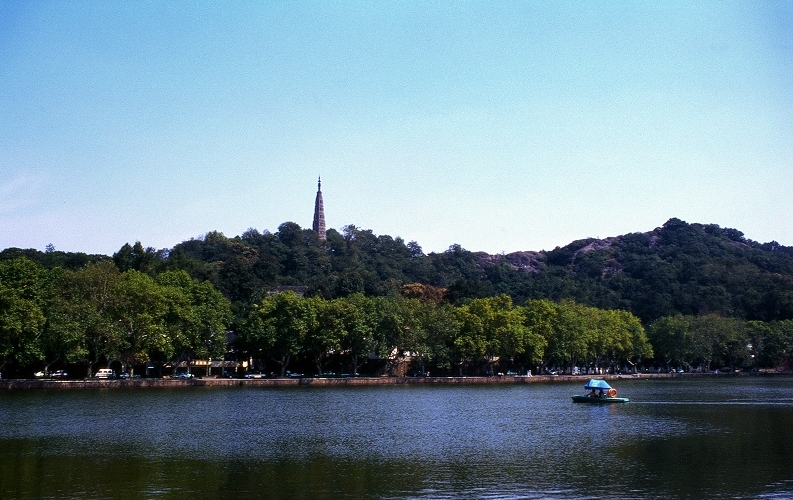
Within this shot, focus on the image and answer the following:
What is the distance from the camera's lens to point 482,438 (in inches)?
1597

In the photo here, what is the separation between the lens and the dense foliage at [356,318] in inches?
2926

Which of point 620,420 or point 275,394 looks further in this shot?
point 275,394

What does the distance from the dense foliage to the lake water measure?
1255 cm

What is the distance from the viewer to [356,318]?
89062 millimetres

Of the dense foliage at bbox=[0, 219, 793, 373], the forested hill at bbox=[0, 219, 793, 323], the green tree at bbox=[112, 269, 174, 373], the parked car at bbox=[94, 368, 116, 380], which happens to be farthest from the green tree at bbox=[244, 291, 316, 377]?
the forested hill at bbox=[0, 219, 793, 323]

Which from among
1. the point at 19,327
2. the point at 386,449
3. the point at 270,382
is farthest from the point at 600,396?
the point at 19,327

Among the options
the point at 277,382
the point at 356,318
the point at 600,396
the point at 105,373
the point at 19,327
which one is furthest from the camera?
the point at 356,318

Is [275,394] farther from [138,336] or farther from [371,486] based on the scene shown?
[371,486]

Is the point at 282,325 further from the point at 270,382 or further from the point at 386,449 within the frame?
the point at 386,449

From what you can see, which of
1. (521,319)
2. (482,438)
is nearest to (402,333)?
(521,319)

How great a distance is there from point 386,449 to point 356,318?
52.6 metres

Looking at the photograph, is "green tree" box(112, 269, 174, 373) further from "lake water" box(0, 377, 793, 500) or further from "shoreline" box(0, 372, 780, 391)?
"lake water" box(0, 377, 793, 500)

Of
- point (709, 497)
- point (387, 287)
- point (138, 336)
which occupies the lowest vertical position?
point (709, 497)

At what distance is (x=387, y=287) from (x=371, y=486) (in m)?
107
